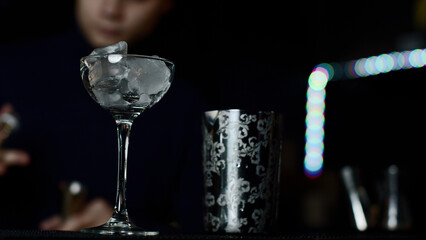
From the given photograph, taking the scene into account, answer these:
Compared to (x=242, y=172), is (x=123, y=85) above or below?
above

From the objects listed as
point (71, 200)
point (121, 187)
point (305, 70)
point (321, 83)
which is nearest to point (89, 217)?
point (71, 200)

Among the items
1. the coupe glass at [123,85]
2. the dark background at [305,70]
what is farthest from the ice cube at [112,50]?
the dark background at [305,70]

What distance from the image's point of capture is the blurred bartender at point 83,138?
1.91 metres

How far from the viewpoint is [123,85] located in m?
0.75

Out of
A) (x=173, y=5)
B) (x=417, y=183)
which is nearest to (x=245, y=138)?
(x=173, y=5)

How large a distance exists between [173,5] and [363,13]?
160 cm

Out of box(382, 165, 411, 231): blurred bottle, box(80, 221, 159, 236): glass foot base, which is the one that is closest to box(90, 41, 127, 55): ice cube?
box(80, 221, 159, 236): glass foot base

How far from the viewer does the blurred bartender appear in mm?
1906

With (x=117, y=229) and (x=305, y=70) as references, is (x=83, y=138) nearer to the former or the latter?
(x=117, y=229)

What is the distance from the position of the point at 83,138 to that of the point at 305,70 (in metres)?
2.43

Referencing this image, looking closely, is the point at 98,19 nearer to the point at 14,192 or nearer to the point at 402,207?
the point at 14,192

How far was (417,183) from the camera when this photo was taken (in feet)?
8.41

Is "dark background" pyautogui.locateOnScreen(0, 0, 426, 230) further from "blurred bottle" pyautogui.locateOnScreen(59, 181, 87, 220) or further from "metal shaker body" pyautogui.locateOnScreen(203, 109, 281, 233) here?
"metal shaker body" pyautogui.locateOnScreen(203, 109, 281, 233)

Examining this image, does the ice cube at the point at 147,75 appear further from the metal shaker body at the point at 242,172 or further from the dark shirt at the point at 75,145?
the dark shirt at the point at 75,145
